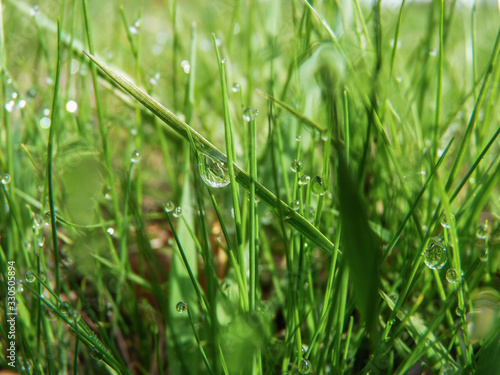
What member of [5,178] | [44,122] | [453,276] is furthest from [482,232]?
[44,122]

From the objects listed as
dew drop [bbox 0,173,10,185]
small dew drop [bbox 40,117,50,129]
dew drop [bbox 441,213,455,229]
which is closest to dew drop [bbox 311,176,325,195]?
dew drop [bbox 441,213,455,229]

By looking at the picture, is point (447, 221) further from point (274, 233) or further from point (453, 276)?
point (274, 233)

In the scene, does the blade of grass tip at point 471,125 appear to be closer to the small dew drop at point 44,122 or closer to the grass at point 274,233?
the grass at point 274,233

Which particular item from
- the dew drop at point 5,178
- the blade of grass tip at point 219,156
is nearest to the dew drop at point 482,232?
the blade of grass tip at point 219,156

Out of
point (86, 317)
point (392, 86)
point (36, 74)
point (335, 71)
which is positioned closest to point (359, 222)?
point (335, 71)

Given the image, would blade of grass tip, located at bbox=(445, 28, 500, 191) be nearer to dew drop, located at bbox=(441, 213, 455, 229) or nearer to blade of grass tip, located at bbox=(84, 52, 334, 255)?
dew drop, located at bbox=(441, 213, 455, 229)

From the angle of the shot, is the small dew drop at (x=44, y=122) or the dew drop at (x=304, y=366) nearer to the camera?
the dew drop at (x=304, y=366)

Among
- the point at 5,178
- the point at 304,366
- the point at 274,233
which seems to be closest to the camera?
the point at 304,366
